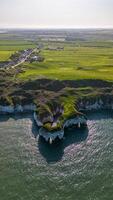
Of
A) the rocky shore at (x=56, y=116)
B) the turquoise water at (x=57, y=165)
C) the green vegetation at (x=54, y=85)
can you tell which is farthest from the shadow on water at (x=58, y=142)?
the green vegetation at (x=54, y=85)

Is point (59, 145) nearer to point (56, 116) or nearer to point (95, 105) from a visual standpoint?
point (56, 116)

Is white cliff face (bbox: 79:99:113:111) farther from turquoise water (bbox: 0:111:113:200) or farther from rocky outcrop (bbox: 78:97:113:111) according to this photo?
turquoise water (bbox: 0:111:113:200)

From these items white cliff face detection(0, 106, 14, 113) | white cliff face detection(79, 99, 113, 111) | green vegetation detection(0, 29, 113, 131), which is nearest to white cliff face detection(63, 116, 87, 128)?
green vegetation detection(0, 29, 113, 131)

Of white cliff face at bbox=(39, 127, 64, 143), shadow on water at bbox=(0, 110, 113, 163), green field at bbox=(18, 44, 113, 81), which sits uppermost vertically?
white cliff face at bbox=(39, 127, 64, 143)

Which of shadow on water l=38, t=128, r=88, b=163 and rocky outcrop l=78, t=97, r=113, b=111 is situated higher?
shadow on water l=38, t=128, r=88, b=163

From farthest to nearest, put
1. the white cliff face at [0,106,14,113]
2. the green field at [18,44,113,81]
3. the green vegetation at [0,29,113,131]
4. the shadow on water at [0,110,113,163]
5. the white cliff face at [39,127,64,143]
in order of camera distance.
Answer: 1. the green field at [18,44,113,81]
2. the white cliff face at [0,106,14,113]
3. the green vegetation at [0,29,113,131]
4. the white cliff face at [39,127,64,143]
5. the shadow on water at [0,110,113,163]

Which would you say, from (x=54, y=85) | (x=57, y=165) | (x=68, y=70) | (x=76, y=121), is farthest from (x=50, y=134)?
(x=68, y=70)
